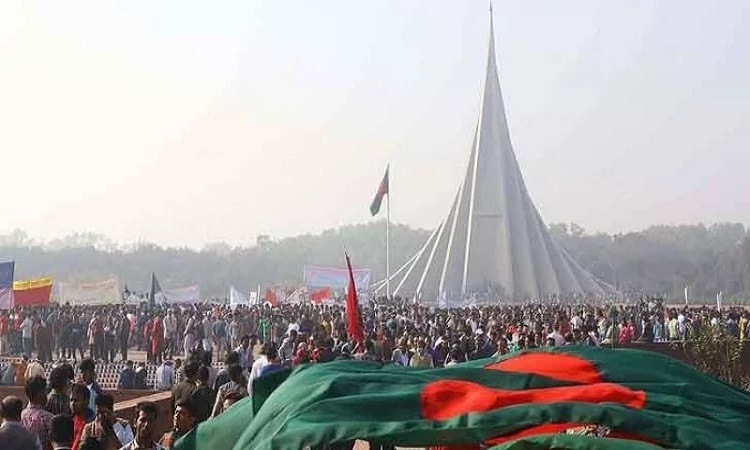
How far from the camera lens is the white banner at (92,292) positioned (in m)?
26.9

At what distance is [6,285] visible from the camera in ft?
60.5

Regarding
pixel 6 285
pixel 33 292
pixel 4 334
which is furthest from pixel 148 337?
pixel 6 285

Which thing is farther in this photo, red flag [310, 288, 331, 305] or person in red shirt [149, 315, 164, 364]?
red flag [310, 288, 331, 305]

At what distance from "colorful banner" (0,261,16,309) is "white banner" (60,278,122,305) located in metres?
8.21

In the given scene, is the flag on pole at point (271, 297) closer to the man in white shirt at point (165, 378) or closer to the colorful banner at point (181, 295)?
the colorful banner at point (181, 295)

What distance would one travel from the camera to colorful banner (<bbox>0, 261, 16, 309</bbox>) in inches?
717

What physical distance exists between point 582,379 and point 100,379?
13315 mm

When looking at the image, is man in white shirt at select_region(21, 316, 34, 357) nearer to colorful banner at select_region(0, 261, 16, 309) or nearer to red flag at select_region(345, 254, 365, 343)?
colorful banner at select_region(0, 261, 16, 309)

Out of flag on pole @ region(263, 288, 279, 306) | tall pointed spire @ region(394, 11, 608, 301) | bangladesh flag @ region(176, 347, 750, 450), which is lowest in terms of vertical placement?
bangladesh flag @ region(176, 347, 750, 450)

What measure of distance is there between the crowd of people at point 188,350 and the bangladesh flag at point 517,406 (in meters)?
0.67

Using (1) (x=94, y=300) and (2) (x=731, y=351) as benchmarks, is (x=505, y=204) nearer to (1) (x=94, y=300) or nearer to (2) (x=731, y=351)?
(1) (x=94, y=300)

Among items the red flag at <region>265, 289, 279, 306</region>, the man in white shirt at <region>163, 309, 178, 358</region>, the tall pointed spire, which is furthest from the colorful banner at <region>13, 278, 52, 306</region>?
the tall pointed spire

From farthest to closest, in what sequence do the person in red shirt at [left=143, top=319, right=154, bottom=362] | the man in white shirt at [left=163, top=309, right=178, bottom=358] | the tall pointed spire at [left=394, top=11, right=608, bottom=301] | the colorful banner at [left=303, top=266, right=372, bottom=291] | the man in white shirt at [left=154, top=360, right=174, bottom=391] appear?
the tall pointed spire at [left=394, top=11, right=608, bottom=301] < the colorful banner at [left=303, top=266, right=372, bottom=291] < the man in white shirt at [left=163, top=309, right=178, bottom=358] < the person in red shirt at [left=143, top=319, right=154, bottom=362] < the man in white shirt at [left=154, top=360, right=174, bottom=391]

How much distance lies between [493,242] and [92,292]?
88.6 feet
